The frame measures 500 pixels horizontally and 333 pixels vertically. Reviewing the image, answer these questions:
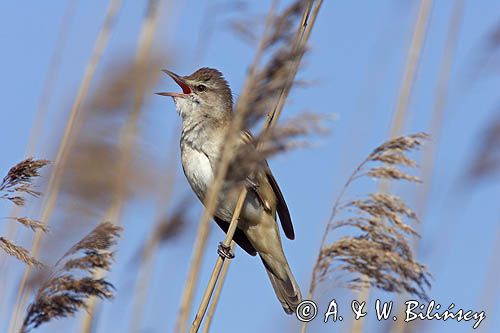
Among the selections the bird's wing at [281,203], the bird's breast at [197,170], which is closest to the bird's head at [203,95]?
the bird's breast at [197,170]

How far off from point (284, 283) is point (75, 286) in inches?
63.1

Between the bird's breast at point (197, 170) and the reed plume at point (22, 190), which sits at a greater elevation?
the bird's breast at point (197, 170)

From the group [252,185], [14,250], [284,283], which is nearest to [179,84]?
[252,185]

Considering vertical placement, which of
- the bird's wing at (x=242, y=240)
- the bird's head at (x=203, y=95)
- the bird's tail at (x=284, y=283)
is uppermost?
the bird's head at (x=203, y=95)

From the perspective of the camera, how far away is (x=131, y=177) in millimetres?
3148

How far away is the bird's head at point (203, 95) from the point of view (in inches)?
138

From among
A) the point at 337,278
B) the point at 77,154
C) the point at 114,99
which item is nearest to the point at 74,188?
the point at 77,154

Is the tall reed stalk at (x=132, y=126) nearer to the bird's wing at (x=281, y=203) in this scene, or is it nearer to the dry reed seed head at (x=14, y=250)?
the bird's wing at (x=281, y=203)

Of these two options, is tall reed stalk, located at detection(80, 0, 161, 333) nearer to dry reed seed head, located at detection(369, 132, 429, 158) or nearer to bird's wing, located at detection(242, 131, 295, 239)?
bird's wing, located at detection(242, 131, 295, 239)

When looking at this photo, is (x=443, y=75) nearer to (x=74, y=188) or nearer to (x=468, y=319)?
(x=468, y=319)

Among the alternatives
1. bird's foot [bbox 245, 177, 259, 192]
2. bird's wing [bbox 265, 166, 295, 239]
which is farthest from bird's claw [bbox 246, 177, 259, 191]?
bird's wing [bbox 265, 166, 295, 239]

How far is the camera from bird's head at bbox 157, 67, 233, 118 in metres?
3.51

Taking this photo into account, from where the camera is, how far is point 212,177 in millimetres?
3326

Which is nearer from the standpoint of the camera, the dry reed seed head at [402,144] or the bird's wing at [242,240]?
the dry reed seed head at [402,144]
